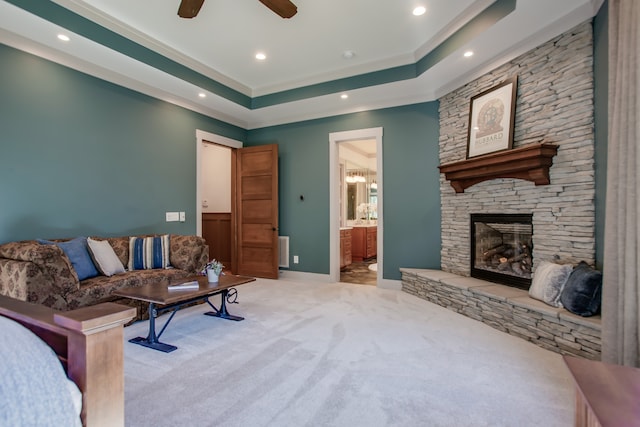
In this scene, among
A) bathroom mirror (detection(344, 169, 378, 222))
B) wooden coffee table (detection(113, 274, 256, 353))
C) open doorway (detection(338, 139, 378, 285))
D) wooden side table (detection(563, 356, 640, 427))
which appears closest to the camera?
wooden side table (detection(563, 356, 640, 427))

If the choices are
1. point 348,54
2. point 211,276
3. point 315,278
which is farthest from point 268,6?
point 315,278

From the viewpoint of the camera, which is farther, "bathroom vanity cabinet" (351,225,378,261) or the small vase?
"bathroom vanity cabinet" (351,225,378,261)

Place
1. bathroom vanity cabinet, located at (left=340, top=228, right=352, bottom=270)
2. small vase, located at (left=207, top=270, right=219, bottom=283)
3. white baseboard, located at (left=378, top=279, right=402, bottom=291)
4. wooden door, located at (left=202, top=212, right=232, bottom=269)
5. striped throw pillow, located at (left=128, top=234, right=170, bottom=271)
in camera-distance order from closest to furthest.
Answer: small vase, located at (left=207, top=270, right=219, bottom=283)
striped throw pillow, located at (left=128, top=234, right=170, bottom=271)
white baseboard, located at (left=378, top=279, right=402, bottom=291)
wooden door, located at (left=202, top=212, right=232, bottom=269)
bathroom vanity cabinet, located at (left=340, top=228, right=352, bottom=270)

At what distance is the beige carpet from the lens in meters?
1.76

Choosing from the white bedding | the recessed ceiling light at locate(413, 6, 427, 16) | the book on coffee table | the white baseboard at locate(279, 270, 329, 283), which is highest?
the recessed ceiling light at locate(413, 6, 427, 16)

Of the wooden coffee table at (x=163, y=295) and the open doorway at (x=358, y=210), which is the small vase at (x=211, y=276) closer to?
the wooden coffee table at (x=163, y=295)

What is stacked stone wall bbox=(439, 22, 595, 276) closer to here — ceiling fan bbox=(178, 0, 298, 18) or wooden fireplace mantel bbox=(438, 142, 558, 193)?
wooden fireplace mantel bbox=(438, 142, 558, 193)

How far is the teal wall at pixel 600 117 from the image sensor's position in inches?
98.6

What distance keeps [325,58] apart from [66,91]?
2907 mm

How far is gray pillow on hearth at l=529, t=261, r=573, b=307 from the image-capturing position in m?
2.66

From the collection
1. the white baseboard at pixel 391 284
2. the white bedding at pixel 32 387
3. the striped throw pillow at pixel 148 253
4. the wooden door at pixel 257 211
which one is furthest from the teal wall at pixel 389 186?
the white bedding at pixel 32 387

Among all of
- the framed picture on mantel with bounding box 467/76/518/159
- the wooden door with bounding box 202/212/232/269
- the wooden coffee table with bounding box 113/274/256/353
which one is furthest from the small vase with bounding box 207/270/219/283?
the framed picture on mantel with bounding box 467/76/518/159

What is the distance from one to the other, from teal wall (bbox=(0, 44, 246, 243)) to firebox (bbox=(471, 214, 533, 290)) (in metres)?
3.93

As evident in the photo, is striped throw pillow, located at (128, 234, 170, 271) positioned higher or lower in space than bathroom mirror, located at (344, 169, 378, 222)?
lower
